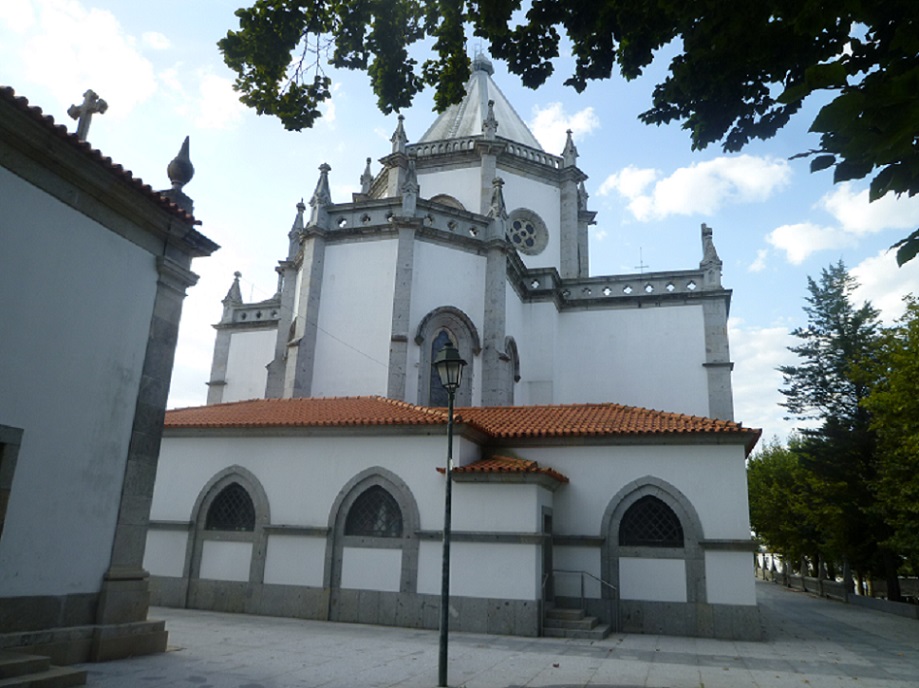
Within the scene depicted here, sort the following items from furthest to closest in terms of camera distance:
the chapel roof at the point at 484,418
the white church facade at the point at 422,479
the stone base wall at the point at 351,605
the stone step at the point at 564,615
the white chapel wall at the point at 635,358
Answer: the white chapel wall at the point at 635,358 < the chapel roof at the point at 484,418 < the white church facade at the point at 422,479 < the stone step at the point at 564,615 < the stone base wall at the point at 351,605

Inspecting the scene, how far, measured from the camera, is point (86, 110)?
408 inches

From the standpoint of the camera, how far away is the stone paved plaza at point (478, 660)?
8062 millimetres

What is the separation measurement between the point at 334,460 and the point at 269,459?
172cm

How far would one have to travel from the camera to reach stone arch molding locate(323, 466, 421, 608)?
1352 cm

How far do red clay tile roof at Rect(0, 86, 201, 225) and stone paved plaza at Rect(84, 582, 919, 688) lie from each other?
6.31m

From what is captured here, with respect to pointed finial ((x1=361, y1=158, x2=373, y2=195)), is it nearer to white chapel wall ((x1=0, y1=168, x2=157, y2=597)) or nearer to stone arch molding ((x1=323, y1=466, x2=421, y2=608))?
stone arch molding ((x1=323, y1=466, x2=421, y2=608))

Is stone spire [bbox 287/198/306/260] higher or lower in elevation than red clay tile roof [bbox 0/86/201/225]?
higher

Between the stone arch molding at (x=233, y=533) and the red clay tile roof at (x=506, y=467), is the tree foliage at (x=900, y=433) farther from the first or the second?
the stone arch molding at (x=233, y=533)

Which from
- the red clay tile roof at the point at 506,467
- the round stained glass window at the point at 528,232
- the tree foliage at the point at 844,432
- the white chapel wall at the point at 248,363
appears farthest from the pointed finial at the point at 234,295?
the tree foliage at the point at 844,432

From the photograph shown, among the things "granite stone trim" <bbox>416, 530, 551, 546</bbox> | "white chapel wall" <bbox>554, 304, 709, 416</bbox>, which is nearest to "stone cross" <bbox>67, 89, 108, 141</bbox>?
"granite stone trim" <bbox>416, 530, 551, 546</bbox>

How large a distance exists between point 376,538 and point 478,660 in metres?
4.82

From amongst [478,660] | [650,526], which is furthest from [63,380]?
[650,526]

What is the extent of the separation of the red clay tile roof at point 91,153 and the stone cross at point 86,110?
6.77 feet

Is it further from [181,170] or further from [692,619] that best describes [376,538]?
[181,170]
